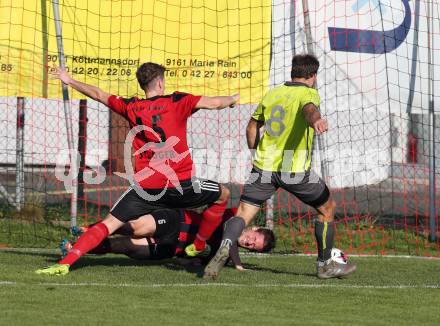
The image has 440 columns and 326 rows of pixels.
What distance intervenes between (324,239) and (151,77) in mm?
2226

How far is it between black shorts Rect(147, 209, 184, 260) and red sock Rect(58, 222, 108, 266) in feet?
2.47

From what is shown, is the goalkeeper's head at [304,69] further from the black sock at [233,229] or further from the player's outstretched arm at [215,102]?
the black sock at [233,229]

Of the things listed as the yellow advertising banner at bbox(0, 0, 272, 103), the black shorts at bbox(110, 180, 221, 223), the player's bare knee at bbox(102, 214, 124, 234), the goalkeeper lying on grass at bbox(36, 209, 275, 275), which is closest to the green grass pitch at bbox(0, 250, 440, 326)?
the goalkeeper lying on grass at bbox(36, 209, 275, 275)

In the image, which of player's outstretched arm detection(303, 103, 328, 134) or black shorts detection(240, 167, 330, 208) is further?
black shorts detection(240, 167, 330, 208)

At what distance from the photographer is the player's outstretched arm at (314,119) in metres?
8.59

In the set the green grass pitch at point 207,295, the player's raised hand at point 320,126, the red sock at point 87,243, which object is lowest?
the green grass pitch at point 207,295

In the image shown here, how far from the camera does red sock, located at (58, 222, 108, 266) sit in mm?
9219

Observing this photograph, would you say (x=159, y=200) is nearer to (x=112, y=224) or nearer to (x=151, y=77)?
(x=112, y=224)

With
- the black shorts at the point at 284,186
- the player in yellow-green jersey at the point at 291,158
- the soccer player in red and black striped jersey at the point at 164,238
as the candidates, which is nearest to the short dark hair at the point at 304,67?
the player in yellow-green jersey at the point at 291,158

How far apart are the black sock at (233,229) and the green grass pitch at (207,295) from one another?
379 mm

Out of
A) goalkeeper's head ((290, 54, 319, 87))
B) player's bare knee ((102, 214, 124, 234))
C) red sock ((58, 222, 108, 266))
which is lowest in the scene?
red sock ((58, 222, 108, 266))

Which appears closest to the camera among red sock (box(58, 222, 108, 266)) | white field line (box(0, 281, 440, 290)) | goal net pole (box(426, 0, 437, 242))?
white field line (box(0, 281, 440, 290))

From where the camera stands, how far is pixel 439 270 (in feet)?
34.9

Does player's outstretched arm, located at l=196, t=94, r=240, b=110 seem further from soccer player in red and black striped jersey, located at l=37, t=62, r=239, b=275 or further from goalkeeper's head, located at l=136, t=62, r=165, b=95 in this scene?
goalkeeper's head, located at l=136, t=62, r=165, b=95
